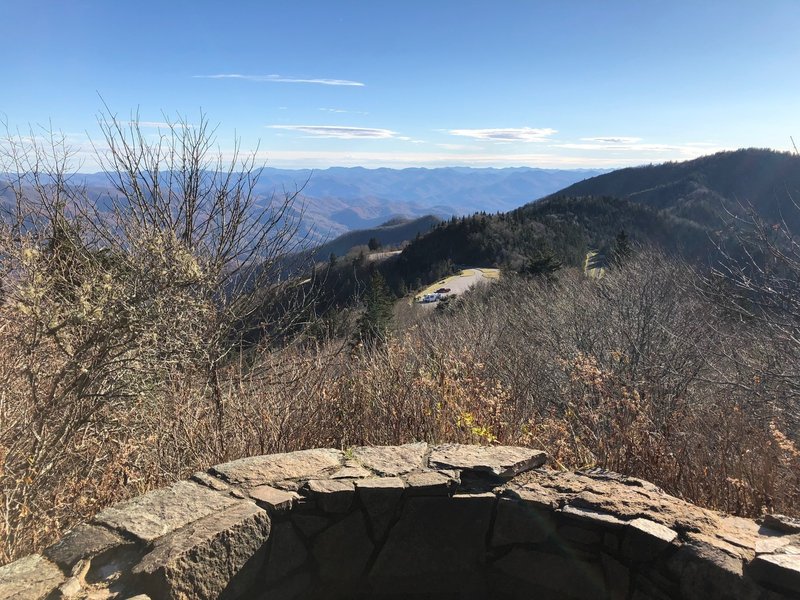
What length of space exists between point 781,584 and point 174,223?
21.9 ft

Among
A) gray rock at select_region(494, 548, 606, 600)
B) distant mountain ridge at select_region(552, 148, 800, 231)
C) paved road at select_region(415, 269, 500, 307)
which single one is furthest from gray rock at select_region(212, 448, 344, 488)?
distant mountain ridge at select_region(552, 148, 800, 231)

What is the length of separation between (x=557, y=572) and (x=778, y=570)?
1.11 meters

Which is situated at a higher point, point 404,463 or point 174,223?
point 174,223

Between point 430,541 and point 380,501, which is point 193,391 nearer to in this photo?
point 380,501

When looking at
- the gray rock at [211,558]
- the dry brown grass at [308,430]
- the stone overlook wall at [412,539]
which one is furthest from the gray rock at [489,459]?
the gray rock at [211,558]

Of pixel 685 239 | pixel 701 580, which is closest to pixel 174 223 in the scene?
pixel 701 580

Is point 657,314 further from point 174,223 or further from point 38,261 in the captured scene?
point 38,261

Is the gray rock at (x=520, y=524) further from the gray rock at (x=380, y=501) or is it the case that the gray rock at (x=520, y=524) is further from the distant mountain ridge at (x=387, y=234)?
the distant mountain ridge at (x=387, y=234)

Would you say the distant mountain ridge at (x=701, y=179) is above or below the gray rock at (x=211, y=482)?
above

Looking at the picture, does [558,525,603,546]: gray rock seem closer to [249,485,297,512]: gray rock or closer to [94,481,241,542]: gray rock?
[249,485,297,512]: gray rock

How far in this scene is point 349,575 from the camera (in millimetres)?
3180

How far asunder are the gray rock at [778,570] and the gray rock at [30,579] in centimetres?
305

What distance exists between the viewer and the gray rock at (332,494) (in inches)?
122

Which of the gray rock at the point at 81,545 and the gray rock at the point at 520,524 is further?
the gray rock at the point at 520,524
